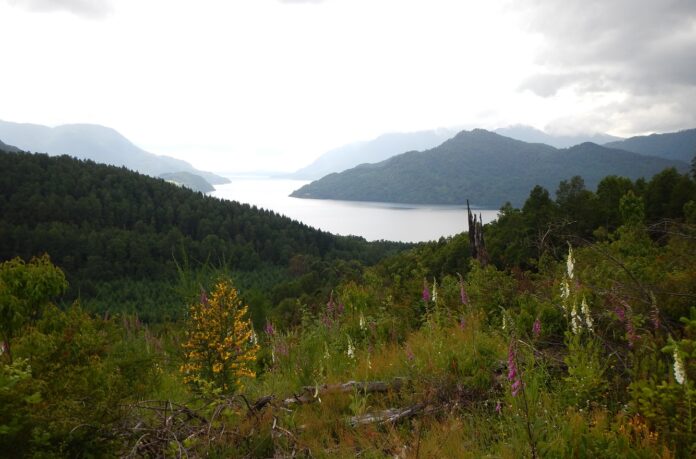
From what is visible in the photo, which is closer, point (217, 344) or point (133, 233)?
point (217, 344)

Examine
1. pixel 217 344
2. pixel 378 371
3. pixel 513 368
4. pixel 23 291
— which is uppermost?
pixel 23 291

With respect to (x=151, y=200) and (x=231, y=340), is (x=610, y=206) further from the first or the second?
(x=151, y=200)

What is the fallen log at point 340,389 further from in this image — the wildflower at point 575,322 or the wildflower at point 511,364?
the wildflower at point 575,322

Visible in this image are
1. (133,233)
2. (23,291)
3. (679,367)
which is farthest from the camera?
(133,233)

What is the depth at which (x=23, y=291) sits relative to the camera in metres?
5.96

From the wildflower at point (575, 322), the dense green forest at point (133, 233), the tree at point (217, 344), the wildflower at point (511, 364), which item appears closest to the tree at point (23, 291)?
the tree at point (217, 344)

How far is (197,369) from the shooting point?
5.88 m

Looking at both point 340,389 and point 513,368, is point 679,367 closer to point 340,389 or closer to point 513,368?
point 513,368

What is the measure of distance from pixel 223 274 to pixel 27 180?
686 feet

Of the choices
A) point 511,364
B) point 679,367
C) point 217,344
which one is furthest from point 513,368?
point 217,344

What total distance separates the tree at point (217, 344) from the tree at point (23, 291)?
215 cm

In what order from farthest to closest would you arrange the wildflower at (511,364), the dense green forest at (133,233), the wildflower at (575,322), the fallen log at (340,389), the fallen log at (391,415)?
the dense green forest at (133,233), the fallen log at (340,389), the wildflower at (575,322), the fallen log at (391,415), the wildflower at (511,364)

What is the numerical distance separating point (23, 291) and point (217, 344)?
3.01m

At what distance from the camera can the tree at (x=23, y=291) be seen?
5.64 meters
